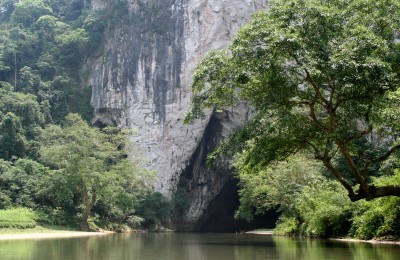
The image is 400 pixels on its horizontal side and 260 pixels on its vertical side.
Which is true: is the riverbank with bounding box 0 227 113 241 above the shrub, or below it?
below

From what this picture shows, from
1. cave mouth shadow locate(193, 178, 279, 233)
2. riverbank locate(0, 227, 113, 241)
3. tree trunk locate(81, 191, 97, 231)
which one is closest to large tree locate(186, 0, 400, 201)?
riverbank locate(0, 227, 113, 241)

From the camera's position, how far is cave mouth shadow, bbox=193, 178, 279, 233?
129ft

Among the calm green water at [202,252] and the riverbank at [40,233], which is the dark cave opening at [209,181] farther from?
the calm green water at [202,252]

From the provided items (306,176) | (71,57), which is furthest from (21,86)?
(306,176)

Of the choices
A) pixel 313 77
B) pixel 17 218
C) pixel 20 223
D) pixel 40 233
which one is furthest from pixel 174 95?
pixel 313 77

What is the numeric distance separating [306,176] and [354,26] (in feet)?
48.4

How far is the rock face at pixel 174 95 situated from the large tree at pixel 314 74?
1006 inches

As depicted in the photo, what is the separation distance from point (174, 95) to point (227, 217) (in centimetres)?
1104

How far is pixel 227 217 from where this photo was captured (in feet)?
136

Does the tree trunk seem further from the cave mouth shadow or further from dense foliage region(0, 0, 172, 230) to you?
the cave mouth shadow

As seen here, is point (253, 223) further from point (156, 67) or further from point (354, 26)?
point (354, 26)

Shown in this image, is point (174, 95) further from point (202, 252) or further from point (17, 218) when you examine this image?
point (202, 252)

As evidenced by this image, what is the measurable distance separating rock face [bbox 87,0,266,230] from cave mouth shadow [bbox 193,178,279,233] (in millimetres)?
708

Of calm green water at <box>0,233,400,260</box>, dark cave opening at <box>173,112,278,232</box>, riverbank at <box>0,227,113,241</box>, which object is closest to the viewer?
calm green water at <box>0,233,400,260</box>
